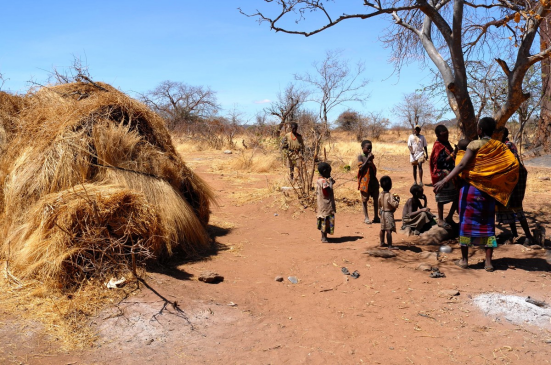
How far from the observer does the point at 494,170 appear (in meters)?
4.26

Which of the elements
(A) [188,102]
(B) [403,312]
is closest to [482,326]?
(B) [403,312]

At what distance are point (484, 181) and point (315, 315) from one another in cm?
207

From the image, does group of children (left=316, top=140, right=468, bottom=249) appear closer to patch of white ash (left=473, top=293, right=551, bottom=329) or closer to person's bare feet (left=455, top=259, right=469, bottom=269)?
person's bare feet (left=455, top=259, right=469, bottom=269)

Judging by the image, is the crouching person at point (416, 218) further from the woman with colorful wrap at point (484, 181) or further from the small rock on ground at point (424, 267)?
the woman with colorful wrap at point (484, 181)

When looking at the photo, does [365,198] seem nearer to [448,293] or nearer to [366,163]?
[366,163]

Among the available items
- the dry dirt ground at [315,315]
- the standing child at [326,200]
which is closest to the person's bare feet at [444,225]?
the dry dirt ground at [315,315]

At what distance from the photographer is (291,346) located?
129 inches

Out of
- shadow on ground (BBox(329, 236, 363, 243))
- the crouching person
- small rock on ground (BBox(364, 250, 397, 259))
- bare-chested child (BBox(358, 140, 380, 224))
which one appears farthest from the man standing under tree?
small rock on ground (BBox(364, 250, 397, 259))

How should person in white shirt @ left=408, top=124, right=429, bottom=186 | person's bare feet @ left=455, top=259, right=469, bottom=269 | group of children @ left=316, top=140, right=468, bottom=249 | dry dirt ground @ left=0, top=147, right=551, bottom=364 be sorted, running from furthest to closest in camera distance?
person in white shirt @ left=408, top=124, right=429, bottom=186
group of children @ left=316, top=140, right=468, bottom=249
person's bare feet @ left=455, top=259, right=469, bottom=269
dry dirt ground @ left=0, top=147, right=551, bottom=364

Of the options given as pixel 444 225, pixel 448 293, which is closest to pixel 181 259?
pixel 448 293

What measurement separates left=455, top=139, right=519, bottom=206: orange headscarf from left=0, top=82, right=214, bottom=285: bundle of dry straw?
10.2 feet

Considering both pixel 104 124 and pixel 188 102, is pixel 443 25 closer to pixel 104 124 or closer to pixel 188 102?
pixel 104 124

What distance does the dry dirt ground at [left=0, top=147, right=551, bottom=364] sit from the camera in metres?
3.12

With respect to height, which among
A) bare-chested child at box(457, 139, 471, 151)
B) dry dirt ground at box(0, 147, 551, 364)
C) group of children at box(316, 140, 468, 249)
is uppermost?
bare-chested child at box(457, 139, 471, 151)
